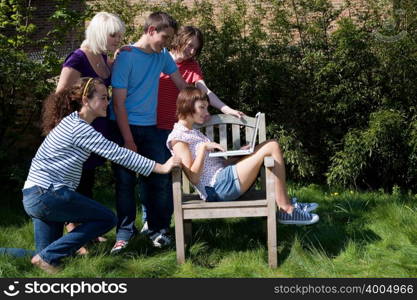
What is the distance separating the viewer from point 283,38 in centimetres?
664

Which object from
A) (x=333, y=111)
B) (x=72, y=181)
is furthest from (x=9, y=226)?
(x=333, y=111)

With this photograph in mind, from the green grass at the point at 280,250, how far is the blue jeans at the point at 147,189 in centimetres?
17

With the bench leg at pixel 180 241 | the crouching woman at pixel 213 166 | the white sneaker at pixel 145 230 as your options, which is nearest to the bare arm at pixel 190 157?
the crouching woman at pixel 213 166

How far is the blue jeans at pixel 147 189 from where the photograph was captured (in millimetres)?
4406

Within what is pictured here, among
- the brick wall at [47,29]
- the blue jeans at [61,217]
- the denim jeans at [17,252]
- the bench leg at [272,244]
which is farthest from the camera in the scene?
the brick wall at [47,29]

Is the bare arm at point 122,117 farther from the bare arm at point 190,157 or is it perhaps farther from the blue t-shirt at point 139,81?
the bare arm at point 190,157

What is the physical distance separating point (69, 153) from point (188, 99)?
920 millimetres

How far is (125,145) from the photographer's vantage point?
4.21 metres

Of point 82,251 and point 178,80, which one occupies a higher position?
point 178,80

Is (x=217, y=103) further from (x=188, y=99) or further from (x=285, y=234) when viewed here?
(x=285, y=234)

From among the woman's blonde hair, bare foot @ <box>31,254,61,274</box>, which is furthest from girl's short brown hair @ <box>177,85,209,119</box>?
bare foot @ <box>31,254,61,274</box>

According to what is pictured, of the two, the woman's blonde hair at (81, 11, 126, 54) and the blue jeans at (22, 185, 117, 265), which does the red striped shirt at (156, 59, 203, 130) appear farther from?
the blue jeans at (22, 185, 117, 265)

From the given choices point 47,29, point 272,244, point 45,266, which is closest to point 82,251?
point 45,266

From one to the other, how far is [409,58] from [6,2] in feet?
14.1
